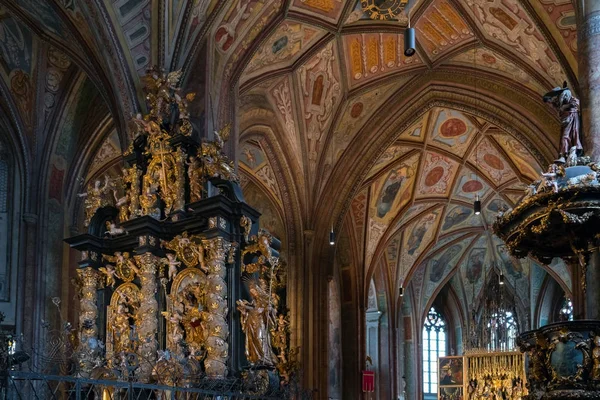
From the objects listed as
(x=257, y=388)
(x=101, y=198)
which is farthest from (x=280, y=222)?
(x=257, y=388)

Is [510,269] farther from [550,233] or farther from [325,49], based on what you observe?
[550,233]

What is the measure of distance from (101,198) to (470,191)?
1395 cm

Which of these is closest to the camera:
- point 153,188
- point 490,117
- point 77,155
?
point 153,188

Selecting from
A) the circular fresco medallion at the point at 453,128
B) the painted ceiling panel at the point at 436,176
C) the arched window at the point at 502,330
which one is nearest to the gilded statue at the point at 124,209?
the circular fresco medallion at the point at 453,128

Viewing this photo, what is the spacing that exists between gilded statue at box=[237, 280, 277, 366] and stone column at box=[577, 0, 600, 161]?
4980mm

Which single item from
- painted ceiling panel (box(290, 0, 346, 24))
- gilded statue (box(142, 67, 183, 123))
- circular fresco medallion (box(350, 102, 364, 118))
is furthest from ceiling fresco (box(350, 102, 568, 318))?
gilded statue (box(142, 67, 183, 123))

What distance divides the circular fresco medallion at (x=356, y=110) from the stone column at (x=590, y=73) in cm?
1003

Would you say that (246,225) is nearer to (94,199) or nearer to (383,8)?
(94,199)

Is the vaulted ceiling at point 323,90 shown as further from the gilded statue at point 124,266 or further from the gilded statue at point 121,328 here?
the gilded statue at point 121,328

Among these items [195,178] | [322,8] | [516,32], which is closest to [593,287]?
[195,178]

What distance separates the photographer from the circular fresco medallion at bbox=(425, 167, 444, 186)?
23781 mm

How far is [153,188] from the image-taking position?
42.7 ft

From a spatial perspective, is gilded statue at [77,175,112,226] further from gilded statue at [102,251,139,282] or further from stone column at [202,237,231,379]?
stone column at [202,237,231,379]

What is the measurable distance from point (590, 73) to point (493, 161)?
13157 millimetres
